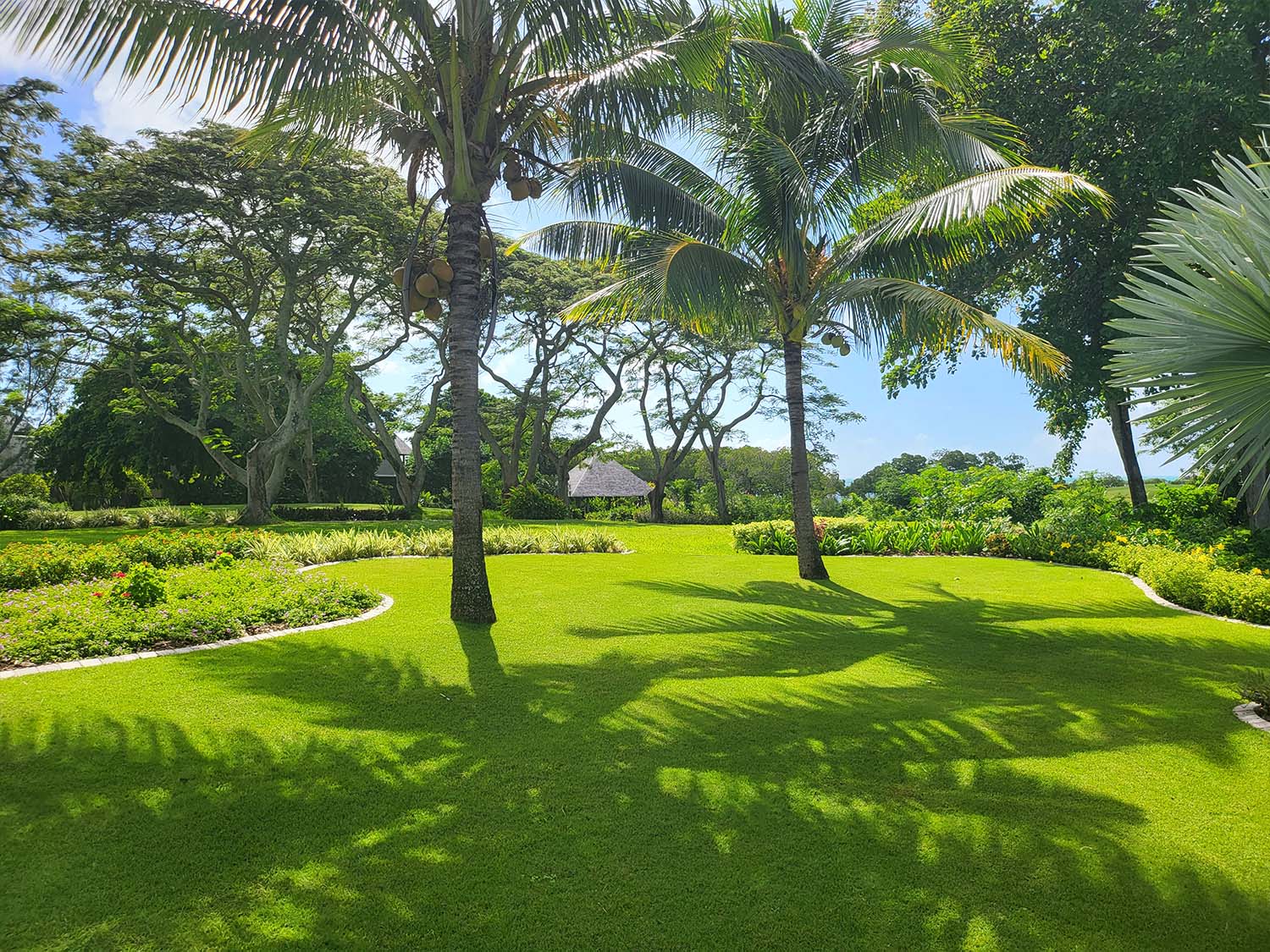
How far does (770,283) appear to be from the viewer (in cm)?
1138

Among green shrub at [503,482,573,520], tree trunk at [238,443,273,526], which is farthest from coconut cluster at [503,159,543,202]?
green shrub at [503,482,573,520]

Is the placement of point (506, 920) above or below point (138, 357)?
below

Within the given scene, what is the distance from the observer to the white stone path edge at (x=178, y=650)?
5743mm

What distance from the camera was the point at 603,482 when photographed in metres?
44.3

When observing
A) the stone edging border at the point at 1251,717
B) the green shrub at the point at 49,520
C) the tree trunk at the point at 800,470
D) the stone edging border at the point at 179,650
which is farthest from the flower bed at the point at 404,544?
the stone edging border at the point at 1251,717

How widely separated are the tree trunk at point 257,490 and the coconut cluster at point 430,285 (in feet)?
55.9

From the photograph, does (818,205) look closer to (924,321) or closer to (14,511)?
(924,321)

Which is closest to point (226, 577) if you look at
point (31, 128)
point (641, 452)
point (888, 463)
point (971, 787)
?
point (971, 787)

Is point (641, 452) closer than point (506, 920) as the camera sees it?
No

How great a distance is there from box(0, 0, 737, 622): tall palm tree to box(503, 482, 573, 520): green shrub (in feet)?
64.5

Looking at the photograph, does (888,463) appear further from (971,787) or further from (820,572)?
(971,787)

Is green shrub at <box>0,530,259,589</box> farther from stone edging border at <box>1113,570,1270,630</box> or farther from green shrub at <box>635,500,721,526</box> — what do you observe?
green shrub at <box>635,500,721,526</box>

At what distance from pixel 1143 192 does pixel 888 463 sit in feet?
156

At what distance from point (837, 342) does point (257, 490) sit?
59.6 ft
